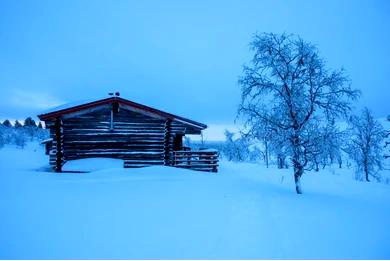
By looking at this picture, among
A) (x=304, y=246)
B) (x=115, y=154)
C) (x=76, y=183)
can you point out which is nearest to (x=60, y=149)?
(x=115, y=154)

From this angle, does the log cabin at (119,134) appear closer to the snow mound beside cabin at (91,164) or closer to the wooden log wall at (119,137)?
the wooden log wall at (119,137)

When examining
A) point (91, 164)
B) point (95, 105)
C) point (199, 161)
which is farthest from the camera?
point (199, 161)

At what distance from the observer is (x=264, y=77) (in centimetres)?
1154

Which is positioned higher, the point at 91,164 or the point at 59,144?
the point at 59,144

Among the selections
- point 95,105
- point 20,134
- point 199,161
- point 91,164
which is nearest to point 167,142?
point 199,161

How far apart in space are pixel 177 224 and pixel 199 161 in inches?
410

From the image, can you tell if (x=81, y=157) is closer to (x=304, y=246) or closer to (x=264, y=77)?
(x=264, y=77)

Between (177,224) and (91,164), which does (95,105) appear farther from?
(177,224)

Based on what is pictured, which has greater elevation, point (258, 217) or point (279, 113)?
point (279, 113)

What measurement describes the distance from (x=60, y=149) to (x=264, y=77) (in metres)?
12.3

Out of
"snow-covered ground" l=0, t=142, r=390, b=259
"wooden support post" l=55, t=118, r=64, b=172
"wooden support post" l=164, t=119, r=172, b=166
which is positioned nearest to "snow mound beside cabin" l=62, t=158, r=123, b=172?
"wooden support post" l=55, t=118, r=64, b=172

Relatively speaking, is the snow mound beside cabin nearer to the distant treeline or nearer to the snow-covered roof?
the snow-covered roof

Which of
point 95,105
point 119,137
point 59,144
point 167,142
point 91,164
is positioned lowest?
point 91,164

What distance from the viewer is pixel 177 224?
605cm
